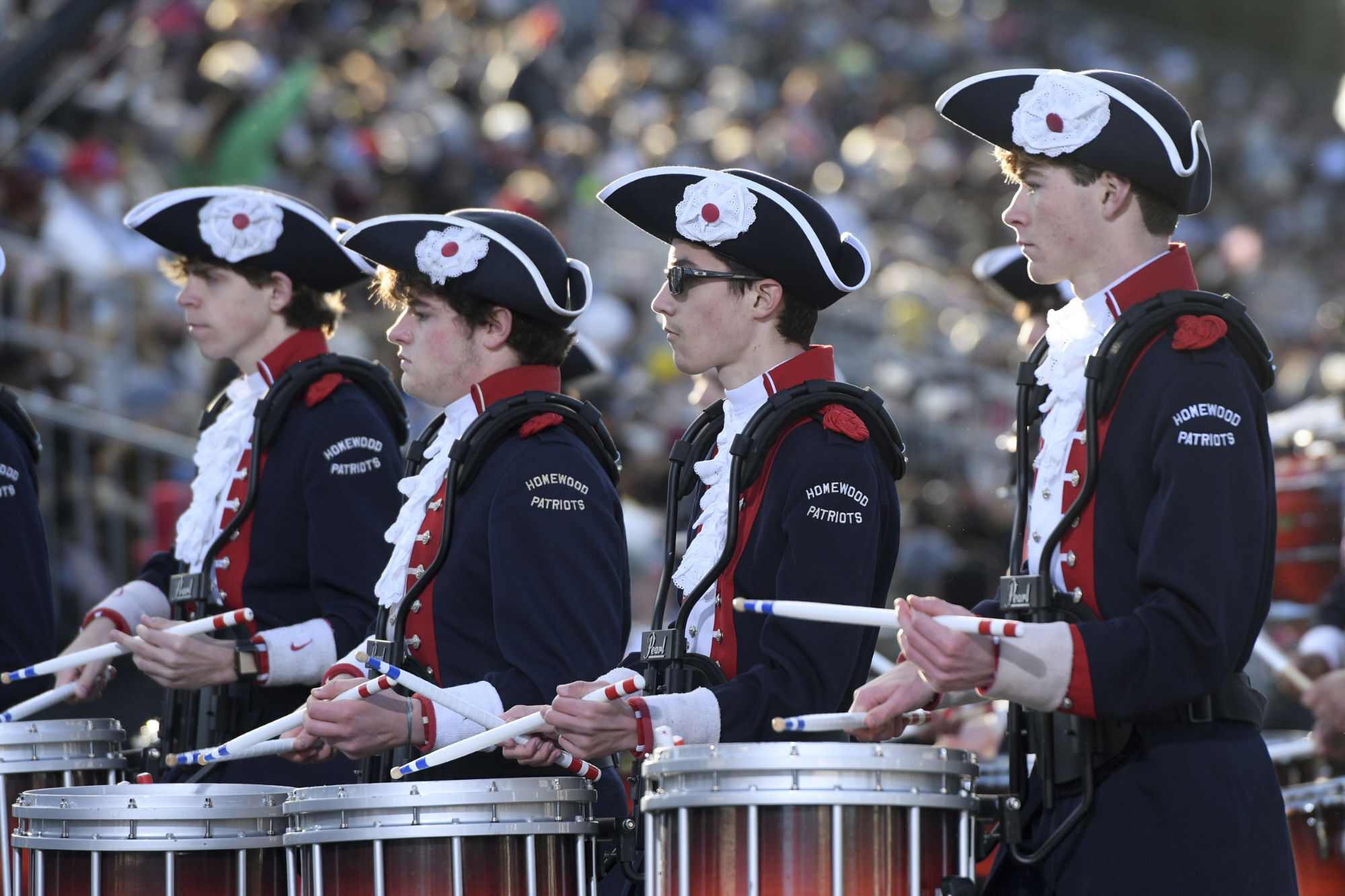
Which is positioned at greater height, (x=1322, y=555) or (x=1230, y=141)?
(x=1230, y=141)

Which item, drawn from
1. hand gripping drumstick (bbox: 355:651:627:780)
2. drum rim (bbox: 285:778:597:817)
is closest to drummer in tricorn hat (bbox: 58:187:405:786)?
hand gripping drumstick (bbox: 355:651:627:780)

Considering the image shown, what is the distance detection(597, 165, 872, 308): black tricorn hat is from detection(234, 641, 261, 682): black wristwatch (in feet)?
Answer: 4.66

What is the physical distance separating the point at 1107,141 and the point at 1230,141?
A: 20.9 metres

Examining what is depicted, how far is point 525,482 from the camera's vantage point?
3.90 metres

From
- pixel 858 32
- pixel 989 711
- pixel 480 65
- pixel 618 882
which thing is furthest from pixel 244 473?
pixel 858 32

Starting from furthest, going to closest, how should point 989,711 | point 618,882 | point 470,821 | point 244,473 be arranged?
1. point 989,711
2. point 244,473
3. point 618,882
4. point 470,821

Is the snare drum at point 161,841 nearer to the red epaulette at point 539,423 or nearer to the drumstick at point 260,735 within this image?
the drumstick at point 260,735

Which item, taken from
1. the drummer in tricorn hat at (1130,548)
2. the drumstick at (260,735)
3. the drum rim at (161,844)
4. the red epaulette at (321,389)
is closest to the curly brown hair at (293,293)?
the red epaulette at (321,389)

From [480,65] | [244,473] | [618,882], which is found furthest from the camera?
[480,65]

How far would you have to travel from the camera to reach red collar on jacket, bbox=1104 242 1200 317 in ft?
10.4

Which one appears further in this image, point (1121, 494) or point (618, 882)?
point (618, 882)

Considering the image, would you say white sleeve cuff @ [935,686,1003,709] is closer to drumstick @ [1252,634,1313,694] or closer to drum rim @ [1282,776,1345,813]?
drum rim @ [1282,776,1345,813]

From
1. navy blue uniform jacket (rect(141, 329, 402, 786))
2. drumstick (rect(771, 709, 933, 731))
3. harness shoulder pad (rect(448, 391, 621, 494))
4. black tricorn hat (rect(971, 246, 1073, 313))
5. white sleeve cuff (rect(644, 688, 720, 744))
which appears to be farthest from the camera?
black tricorn hat (rect(971, 246, 1073, 313))

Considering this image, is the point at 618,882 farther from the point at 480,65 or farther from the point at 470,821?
the point at 480,65
